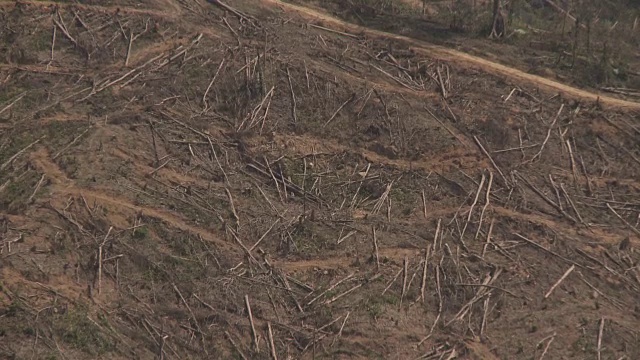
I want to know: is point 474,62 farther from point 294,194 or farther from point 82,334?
point 82,334

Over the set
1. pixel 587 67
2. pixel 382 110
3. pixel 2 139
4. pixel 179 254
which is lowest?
pixel 179 254

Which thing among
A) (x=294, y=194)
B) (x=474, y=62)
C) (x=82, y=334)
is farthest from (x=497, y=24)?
(x=82, y=334)

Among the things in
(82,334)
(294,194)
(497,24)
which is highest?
(497,24)

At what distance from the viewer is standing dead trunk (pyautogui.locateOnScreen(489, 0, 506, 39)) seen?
770 inches

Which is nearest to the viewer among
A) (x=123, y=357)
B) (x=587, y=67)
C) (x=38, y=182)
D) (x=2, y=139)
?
(x=123, y=357)

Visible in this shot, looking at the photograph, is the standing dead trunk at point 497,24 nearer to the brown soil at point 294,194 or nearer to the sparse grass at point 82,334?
the brown soil at point 294,194

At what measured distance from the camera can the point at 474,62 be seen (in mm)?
18109

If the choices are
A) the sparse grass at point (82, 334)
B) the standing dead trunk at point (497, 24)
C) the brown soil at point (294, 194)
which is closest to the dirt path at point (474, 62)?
the brown soil at point (294, 194)

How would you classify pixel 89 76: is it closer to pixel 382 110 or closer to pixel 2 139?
pixel 2 139

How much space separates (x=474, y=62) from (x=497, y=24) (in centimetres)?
233

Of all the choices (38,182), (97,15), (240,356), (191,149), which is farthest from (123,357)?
(97,15)

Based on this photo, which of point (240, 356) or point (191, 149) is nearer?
point (240, 356)

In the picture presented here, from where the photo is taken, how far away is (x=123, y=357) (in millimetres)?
11117

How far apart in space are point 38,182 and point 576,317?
10.8m
